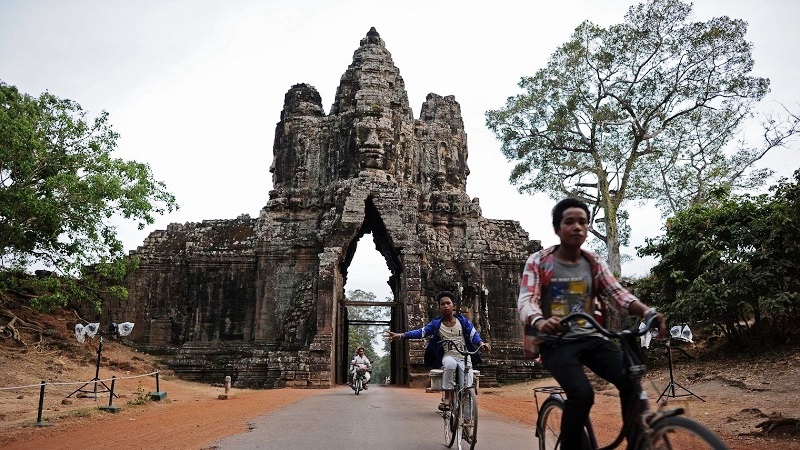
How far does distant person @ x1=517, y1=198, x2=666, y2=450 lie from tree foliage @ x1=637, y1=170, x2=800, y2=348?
9.33m

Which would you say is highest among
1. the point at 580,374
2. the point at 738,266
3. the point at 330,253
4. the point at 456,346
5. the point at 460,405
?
the point at 330,253

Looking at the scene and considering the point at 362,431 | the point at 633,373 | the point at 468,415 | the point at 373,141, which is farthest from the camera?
the point at 373,141

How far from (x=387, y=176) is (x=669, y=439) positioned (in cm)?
1877

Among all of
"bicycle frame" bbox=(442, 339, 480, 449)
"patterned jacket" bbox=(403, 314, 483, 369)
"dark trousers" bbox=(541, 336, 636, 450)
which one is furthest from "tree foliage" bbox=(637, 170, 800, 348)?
"dark trousers" bbox=(541, 336, 636, 450)

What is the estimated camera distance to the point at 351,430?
6.88 metres

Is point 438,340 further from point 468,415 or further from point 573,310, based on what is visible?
point 573,310

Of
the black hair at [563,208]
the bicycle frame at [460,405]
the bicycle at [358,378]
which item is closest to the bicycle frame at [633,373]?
the black hair at [563,208]

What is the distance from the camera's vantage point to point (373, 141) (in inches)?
827

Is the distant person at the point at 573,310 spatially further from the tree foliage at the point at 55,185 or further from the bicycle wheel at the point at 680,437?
the tree foliage at the point at 55,185

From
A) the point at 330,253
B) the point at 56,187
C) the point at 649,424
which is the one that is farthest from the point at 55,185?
the point at 649,424

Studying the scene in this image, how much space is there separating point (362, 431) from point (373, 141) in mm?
15142

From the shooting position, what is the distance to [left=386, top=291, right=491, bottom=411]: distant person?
598 cm

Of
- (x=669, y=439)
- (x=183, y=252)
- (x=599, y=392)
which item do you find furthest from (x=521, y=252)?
(x=669, y=439)

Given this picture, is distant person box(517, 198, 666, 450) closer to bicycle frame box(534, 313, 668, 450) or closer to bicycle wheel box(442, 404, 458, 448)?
bicycle frame box(534, 313, 668, 450)
